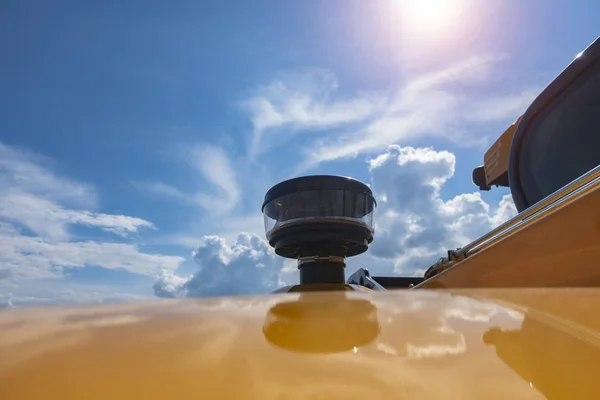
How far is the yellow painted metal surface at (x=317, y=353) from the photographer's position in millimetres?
366

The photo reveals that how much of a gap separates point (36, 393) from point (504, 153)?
3224 mm

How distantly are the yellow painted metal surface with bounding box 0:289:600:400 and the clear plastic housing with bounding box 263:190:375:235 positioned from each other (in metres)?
1.06

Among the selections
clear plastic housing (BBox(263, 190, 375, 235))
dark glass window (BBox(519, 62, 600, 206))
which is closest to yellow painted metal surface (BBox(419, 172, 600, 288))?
clear plastic housing (BBox(263, 190, 375, 235))

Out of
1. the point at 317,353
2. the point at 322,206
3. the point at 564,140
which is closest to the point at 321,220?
the point at 322,206

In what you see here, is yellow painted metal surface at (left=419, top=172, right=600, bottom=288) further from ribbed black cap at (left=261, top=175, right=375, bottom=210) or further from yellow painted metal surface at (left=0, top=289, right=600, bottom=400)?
ribbed black cap at (left=261, top=175, right=375, bottom=210)

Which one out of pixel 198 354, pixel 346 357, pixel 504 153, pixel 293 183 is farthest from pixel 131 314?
pixel 504 153

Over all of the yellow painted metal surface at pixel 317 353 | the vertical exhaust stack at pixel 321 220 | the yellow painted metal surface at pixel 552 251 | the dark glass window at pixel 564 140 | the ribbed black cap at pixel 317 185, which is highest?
the dark glass window at pixel 564 140

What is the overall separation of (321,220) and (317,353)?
1.33 m

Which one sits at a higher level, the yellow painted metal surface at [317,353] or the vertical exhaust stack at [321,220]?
the vertical exhaust stack at [321,220]

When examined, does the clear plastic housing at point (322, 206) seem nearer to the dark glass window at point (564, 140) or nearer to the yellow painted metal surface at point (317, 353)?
the dark glass window at point (564, 140)

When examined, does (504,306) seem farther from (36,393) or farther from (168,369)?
(36,393)

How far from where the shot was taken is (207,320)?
2.11ft

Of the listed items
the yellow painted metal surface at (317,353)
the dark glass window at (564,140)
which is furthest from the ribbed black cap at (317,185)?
the yellow painted metal surface at (317,353)

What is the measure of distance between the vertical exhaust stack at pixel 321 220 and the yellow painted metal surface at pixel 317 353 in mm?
1068
